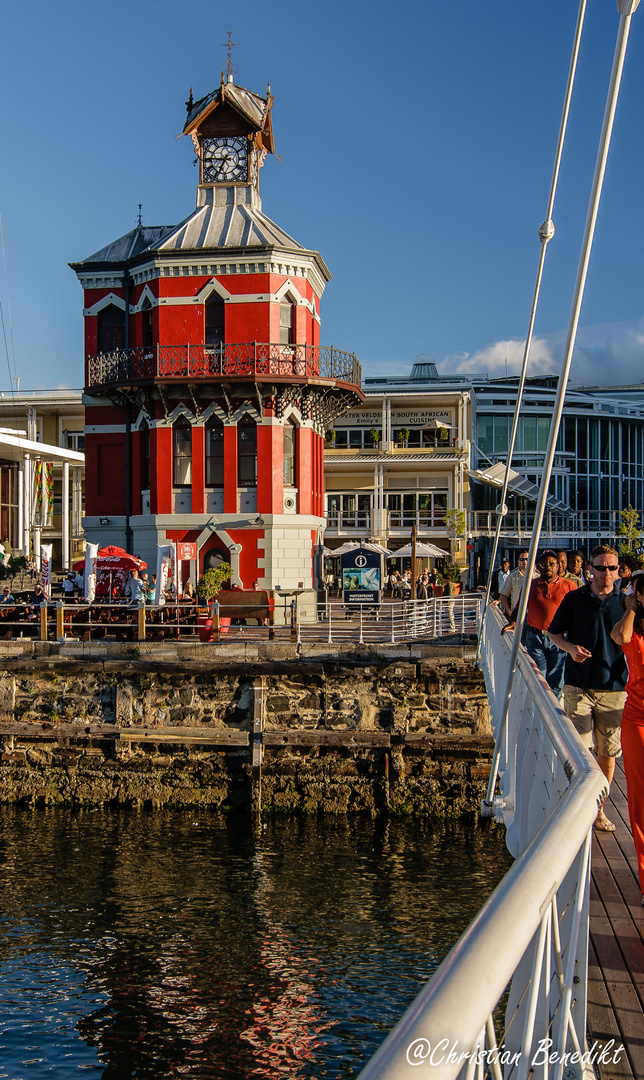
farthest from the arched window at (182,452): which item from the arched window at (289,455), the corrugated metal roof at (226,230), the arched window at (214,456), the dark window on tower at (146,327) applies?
the corrugated metal roof at (226,230)

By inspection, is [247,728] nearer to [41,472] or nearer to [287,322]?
[287,322]

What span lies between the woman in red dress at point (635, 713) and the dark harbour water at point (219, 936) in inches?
227

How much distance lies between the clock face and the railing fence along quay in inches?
641

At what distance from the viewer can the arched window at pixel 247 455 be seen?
2752 cm

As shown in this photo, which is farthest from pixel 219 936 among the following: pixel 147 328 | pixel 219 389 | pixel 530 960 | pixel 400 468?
pixel 400 468

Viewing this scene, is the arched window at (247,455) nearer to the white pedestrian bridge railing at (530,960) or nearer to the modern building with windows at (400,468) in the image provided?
the modern building with windows at (400,468)

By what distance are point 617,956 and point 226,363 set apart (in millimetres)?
23779

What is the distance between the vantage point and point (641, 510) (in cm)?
5925

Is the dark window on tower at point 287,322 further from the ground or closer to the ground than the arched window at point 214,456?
further from the ground

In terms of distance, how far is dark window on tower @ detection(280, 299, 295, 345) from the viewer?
91.1 ft

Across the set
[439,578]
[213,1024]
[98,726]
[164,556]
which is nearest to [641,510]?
[439,578]

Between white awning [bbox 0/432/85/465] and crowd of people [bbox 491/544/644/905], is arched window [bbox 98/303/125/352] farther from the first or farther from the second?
crowd of people [bbox 491/544/644/905]

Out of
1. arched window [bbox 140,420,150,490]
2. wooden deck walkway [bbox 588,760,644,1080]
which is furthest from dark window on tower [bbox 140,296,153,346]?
wooden deck walkway [bbox 588,760,644,1080]

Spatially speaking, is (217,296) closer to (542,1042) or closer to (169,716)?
(169,716)
